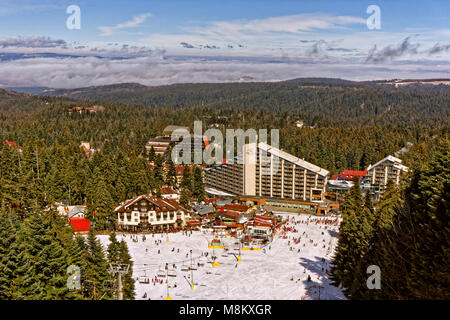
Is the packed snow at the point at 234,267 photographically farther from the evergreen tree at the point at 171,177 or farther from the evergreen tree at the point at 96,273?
the evergreen tree at the point at 171,177

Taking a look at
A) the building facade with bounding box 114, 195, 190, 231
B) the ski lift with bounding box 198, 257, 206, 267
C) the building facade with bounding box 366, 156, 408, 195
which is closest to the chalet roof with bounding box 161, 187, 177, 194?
the building facade with bounding box 114, 195, 190, 231

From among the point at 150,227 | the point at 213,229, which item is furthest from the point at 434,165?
the point at 150,227

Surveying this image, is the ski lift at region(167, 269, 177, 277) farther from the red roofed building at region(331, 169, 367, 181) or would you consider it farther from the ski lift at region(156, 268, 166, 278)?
the red roofed building at region(331, 169, 367, 181)

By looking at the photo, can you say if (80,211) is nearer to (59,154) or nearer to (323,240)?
(59,154)

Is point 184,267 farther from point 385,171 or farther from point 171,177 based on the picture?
point 385,171

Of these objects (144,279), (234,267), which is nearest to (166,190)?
(234,267)

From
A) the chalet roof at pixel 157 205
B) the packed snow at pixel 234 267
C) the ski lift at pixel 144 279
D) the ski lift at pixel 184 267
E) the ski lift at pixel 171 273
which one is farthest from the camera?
the chalet roof at pixel 157 205

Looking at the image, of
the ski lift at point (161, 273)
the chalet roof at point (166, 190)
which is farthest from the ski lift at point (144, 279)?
the chalet roof at point (166, 190)
